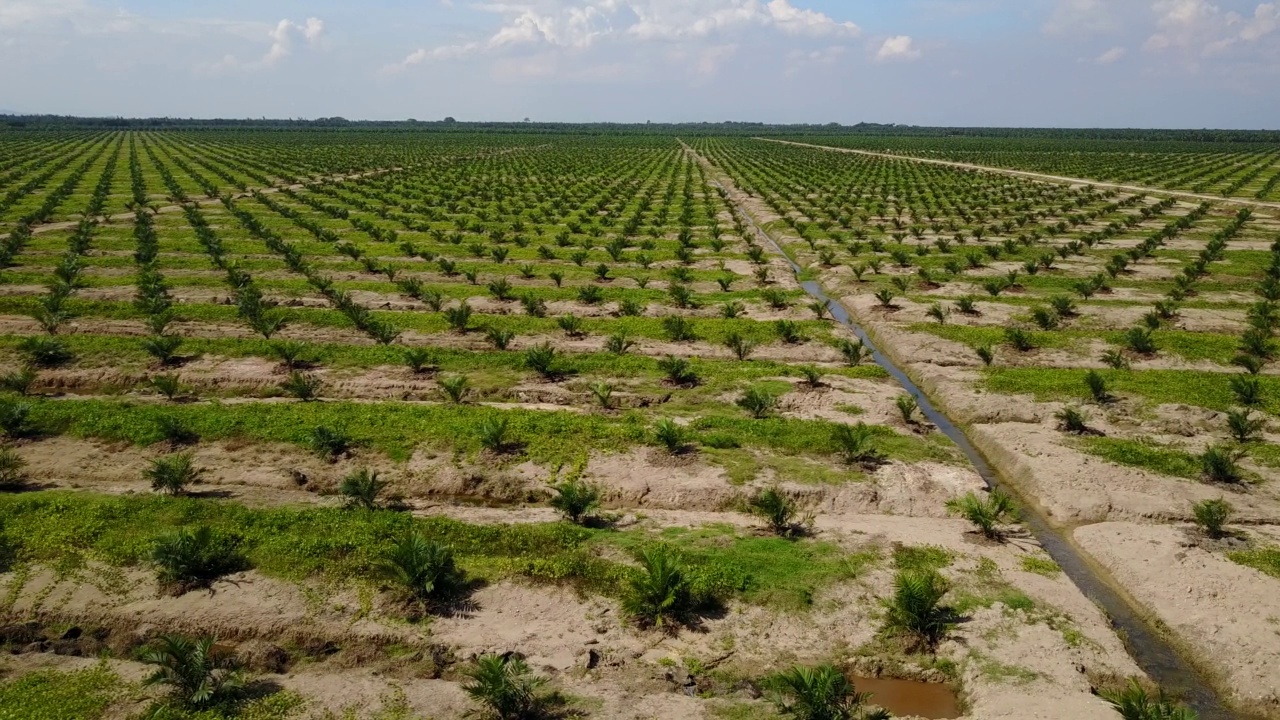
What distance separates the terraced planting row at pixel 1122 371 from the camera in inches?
393

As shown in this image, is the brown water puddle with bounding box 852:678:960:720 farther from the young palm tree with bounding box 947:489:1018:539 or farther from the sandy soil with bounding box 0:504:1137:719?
the young palm tree with bounding box 947:489:1018:539

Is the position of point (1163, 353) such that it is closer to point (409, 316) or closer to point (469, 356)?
point (469, 356)

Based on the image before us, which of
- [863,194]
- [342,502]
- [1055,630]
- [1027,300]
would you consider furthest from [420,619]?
[863,194]

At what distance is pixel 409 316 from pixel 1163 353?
64.7ft

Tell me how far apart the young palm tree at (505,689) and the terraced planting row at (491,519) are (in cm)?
4

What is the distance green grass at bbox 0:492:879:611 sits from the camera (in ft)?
31.3

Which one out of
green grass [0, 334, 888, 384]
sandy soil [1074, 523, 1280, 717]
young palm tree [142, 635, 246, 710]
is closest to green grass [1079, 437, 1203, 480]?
sandy soil [1074, 523, 1280, 717]

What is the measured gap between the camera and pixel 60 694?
734cm

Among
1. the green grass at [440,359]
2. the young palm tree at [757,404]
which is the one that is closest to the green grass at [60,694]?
the green grass at [440,359]

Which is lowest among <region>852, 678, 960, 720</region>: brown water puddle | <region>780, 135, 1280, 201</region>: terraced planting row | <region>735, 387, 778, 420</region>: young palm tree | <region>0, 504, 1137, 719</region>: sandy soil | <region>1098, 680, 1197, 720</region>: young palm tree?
<region>852, 678, 960, 720</region>: brown water puddle

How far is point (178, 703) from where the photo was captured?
23.7 ft

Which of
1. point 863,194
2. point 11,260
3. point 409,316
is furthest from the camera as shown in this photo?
point 863,194

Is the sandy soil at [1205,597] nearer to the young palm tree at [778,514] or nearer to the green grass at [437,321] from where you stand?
the young palm tree at [778,514]

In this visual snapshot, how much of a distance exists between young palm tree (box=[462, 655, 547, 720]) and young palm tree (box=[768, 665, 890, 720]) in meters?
2.49
